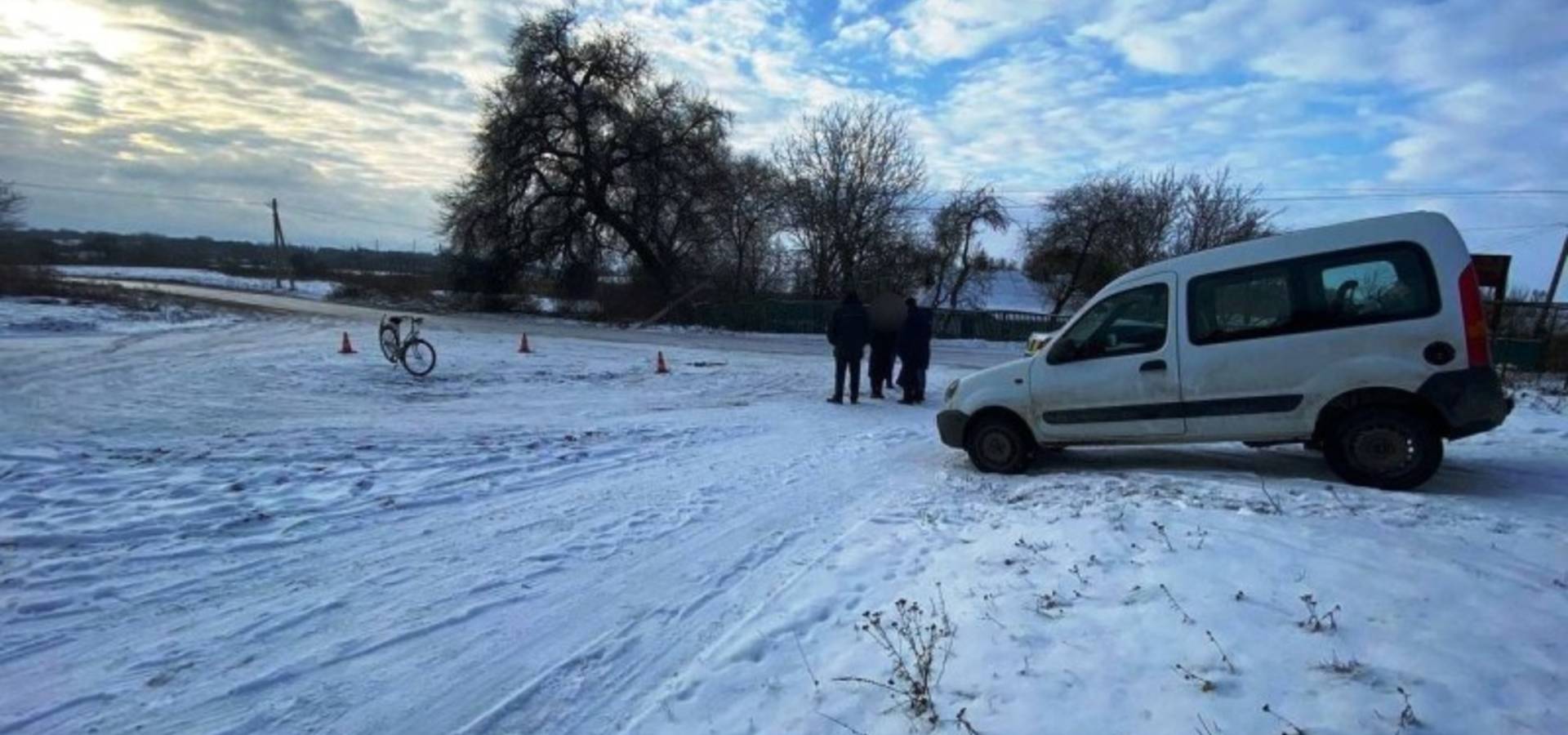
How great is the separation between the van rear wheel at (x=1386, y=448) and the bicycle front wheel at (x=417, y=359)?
14460mm

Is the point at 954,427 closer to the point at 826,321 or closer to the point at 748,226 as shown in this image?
the point at 826,321

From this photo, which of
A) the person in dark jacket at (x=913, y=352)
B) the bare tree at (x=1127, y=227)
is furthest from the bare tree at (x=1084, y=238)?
the person in dark jacket at (x=913, y=352)

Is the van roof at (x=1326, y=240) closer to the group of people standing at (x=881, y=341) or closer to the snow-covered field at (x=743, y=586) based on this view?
the snow-covered field at (x=743, y=586)

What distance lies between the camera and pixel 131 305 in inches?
1129

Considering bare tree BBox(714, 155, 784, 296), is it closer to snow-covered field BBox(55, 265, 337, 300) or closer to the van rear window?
snow-covered field BBox(55, 265, 337, 300)

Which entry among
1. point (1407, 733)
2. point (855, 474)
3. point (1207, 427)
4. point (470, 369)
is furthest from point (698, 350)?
point (1407, 733)

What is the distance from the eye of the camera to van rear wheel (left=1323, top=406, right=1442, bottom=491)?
641 centimetres

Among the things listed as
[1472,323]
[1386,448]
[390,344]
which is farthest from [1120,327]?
[390,344]

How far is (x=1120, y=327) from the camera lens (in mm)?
7699

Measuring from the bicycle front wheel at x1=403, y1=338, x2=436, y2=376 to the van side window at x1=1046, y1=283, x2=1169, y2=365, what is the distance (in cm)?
1229

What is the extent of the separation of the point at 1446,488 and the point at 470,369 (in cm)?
1557

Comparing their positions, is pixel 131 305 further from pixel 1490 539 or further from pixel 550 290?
pixel 1490 539

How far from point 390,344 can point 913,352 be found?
10.2 meters

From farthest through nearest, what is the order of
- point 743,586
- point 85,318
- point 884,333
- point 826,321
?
1. point 826,321
2. point 85,318
3. point 884,333
4. point 743,586
